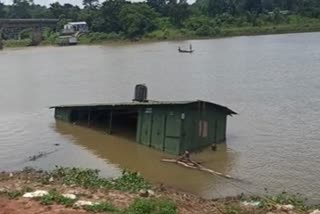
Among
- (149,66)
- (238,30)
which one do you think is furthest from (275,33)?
(149,66)

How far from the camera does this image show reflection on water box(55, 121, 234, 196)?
60.6 ft

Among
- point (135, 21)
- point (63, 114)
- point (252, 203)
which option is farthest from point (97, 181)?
point (135, 21)

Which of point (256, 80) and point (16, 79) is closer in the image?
point (256, 80)

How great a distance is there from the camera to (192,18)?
112875 millimetres

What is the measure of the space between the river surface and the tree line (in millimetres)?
40460

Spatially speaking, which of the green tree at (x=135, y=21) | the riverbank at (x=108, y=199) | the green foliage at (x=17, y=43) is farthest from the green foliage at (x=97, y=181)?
the green foliage at (x=17, y=43)

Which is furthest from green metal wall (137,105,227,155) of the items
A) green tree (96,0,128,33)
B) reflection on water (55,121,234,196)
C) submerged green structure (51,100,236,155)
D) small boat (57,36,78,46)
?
green tree (96,0,128,33)

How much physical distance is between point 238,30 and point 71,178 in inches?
3722

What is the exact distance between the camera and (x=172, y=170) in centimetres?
1969

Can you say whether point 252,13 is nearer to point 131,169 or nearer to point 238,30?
point 238,30

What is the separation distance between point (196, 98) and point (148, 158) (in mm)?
15630

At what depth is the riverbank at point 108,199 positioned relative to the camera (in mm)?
12062

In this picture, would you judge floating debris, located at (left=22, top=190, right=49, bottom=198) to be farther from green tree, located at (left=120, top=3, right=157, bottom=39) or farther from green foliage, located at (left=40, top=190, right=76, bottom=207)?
green tree, located at (left=120, top=3, right=157, bottom=39)

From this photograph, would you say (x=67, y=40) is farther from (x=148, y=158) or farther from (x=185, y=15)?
(x=148, y=158)
